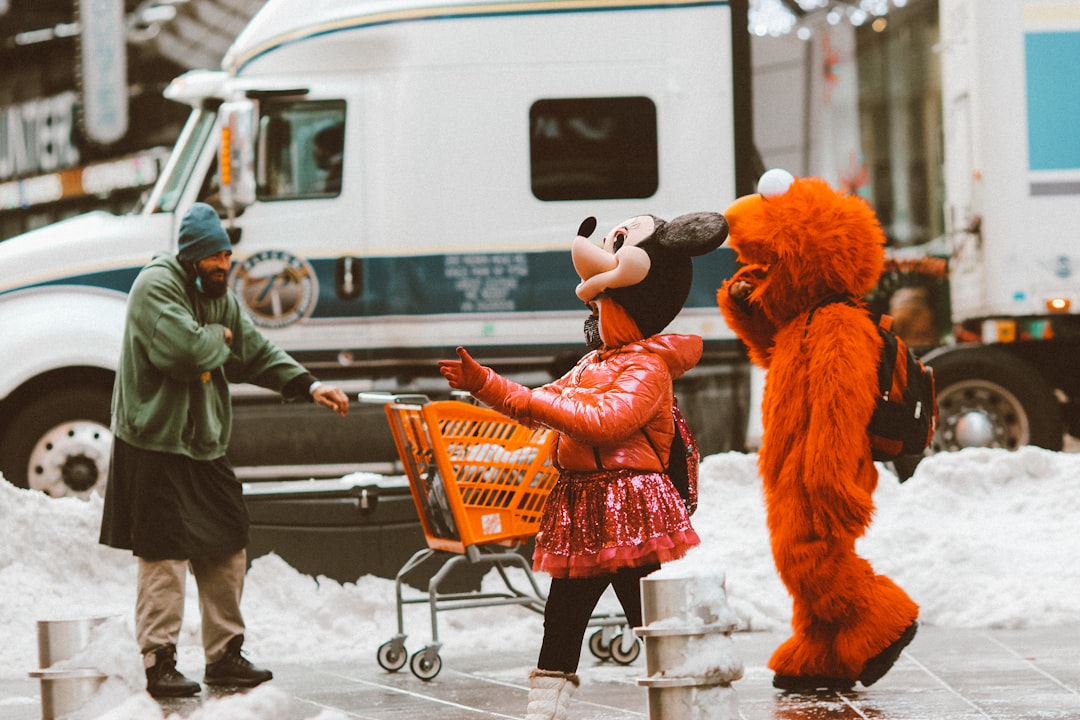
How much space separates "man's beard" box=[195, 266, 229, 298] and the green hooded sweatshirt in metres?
0.04

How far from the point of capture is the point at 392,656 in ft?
19.5

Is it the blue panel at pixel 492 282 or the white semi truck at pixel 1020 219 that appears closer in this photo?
the blue panel at pixel 492 282

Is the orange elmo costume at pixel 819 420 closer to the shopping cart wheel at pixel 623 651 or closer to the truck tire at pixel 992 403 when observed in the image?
the shopping cart wheel at pixel 623 651

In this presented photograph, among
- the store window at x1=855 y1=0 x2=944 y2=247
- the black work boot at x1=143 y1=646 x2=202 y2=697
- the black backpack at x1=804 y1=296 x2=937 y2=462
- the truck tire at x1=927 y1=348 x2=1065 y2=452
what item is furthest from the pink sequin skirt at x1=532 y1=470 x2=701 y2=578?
the store window at x1=855 y1=0 x2=944 y2=247

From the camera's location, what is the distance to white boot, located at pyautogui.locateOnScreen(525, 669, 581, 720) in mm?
4039

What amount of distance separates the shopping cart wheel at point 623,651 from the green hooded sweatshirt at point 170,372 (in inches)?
67.4

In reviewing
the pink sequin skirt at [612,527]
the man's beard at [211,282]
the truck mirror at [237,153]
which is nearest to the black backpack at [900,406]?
the pink sequin skirt at [612,527]

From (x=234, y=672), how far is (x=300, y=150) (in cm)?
417

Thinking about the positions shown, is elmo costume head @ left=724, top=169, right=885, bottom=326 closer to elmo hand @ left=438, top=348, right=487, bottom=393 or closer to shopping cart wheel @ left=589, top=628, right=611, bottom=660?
shopping cart wheel @ left=589, top=628, right=611, bottom=660

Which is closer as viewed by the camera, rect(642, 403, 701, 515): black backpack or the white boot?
the white boot

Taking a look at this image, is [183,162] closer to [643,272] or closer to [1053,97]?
[1053,97]

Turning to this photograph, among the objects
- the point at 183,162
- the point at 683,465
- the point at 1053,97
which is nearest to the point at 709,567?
the point at 683,465

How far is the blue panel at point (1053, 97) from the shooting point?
9.67m

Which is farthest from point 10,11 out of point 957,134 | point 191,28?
point 957,134
